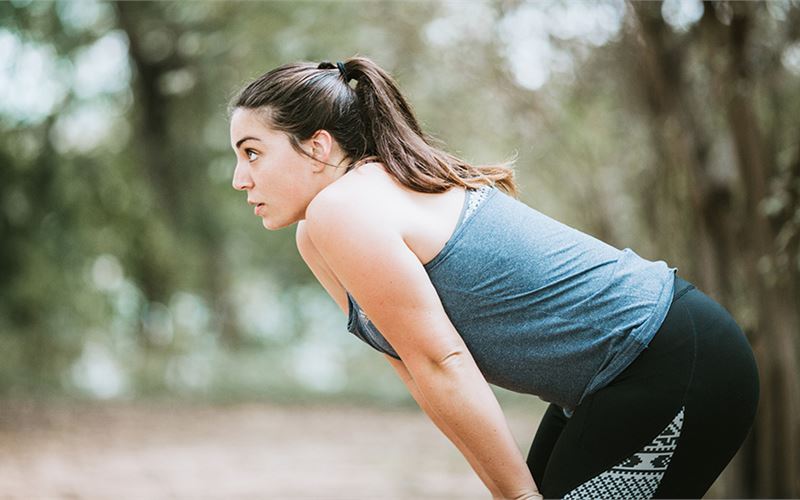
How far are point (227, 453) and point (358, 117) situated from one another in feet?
19.4

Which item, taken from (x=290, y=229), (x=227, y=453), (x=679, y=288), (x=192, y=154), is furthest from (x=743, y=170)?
(x=290, y=229)

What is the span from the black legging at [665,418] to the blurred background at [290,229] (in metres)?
0.84

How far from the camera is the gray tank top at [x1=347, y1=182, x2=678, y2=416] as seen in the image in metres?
1.63

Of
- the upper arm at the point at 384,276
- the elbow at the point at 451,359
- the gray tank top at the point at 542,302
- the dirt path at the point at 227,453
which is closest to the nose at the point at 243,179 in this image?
the upper arm at the point at 384,276

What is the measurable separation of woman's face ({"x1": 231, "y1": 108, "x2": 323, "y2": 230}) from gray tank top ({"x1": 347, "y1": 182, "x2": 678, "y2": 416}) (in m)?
0.32

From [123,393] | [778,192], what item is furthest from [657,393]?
[123,393]

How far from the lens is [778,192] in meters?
4.16

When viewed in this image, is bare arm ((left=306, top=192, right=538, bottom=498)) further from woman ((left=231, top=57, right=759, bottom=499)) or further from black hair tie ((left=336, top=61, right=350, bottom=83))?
black hair tie ((left=336, top=61, right=350, bottom=83))

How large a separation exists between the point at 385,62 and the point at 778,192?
3.81 m

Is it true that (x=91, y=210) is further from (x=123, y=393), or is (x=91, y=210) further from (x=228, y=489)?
(x=228, y=489)

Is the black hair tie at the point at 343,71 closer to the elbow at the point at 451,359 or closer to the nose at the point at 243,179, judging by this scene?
the nose at the point at 243,179

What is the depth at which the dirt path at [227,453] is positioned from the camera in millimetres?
5699

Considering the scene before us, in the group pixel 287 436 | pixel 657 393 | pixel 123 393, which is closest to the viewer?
pixel 657 393

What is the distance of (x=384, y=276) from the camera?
157 cm
